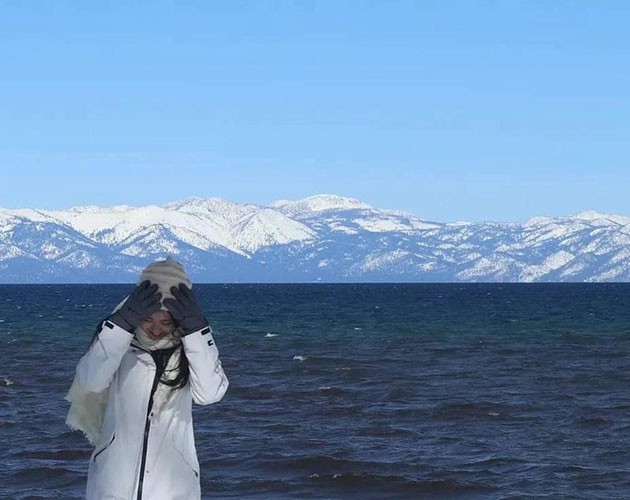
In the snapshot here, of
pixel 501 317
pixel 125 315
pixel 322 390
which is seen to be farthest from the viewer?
pixel 501 317

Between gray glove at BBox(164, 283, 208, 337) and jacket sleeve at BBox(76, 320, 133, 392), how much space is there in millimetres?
223

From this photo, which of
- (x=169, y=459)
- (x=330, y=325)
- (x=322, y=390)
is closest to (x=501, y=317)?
(x=330, y=325)

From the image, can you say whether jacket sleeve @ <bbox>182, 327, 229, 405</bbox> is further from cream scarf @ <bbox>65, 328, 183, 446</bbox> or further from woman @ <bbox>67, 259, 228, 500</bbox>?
cream scarf @ <bbox>65, 328, 183, 446</bbox>

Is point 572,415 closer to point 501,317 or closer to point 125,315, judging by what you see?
point 125,315

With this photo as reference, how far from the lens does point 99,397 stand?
607cm

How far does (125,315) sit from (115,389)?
518 mm

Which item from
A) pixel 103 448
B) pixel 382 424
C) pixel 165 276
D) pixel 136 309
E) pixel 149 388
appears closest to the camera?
pixel 136 309

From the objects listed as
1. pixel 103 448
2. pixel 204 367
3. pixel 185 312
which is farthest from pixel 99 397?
pixel 185 312

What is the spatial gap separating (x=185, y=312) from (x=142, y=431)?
68 centimetres

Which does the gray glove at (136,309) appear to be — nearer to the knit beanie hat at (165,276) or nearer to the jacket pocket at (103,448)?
the knit beanie hat at (165,276)

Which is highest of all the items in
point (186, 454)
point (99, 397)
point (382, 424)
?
point (99, 397)

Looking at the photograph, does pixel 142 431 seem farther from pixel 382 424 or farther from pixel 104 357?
pixel 382 424

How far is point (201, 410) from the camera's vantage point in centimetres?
2562

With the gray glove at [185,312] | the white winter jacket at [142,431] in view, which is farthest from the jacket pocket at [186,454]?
the gray glove at [185,312]
